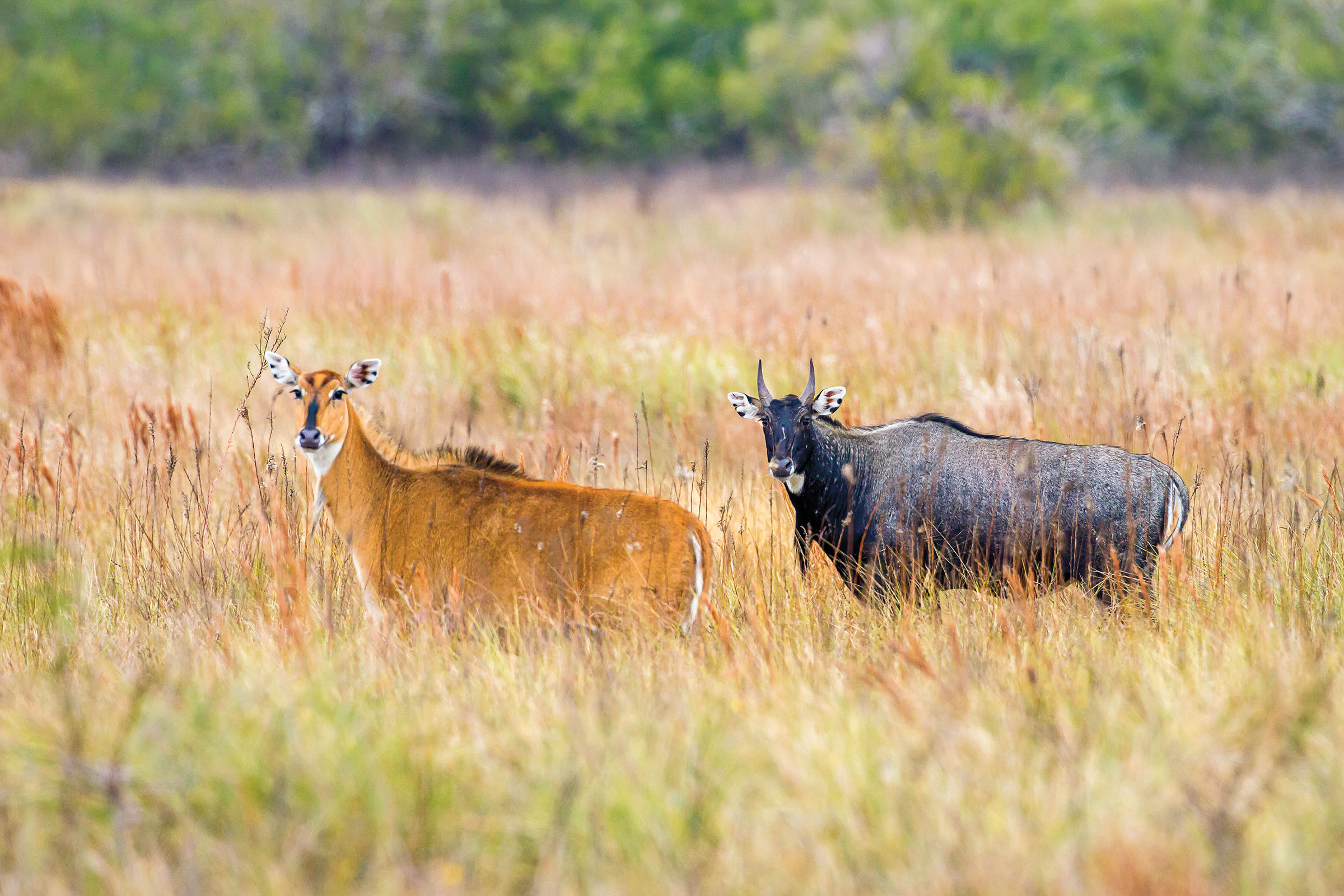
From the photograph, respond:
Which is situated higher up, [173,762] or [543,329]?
[543,329]

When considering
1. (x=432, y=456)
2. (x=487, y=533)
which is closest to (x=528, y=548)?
(x=487, y=533)

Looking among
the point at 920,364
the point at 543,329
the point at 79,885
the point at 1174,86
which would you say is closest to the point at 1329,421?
the point at 920,364

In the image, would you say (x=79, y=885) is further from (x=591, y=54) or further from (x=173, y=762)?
(x=591, y=54)

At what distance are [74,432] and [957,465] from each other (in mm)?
4847

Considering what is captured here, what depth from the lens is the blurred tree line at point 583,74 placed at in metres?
32.7

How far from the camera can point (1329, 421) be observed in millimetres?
7363

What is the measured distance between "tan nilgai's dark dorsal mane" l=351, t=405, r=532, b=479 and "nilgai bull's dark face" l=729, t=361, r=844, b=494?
0.95 meters

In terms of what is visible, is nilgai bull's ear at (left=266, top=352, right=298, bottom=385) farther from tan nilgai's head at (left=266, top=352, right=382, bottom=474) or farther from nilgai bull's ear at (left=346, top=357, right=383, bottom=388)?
nilgai bull's ear at (left=346, top=357, right=383, bottom=388)

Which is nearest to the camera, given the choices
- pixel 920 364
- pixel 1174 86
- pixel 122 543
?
pixel 122 543

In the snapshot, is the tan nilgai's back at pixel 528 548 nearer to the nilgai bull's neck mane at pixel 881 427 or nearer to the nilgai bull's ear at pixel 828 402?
the nilgai bull's ear at pixel 828 402

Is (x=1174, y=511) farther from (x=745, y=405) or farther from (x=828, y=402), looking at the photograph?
(x=745, y=405)

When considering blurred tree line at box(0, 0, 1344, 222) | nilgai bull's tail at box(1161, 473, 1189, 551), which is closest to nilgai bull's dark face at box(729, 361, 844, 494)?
nilgai bull's tail at box(1161, 473, 1189, 551)

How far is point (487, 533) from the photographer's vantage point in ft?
15.7

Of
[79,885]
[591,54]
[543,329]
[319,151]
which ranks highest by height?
[591,54]
